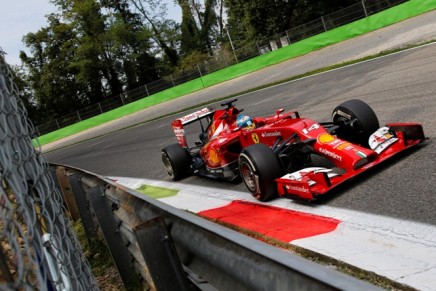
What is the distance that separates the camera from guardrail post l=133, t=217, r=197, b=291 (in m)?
2.34

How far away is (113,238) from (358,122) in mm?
3014

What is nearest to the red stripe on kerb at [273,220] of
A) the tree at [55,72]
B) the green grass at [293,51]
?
the green grass at [293,51]

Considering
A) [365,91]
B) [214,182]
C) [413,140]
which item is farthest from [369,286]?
[365,91]

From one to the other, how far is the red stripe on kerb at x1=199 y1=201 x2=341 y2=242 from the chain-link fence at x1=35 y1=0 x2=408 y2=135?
26441 millimetres

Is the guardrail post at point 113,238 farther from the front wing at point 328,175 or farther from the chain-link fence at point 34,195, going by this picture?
the front wing at point 328,175

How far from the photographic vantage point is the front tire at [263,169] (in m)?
4.99

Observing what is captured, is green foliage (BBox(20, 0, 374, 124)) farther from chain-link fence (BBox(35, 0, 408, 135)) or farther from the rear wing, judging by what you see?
the rear wing

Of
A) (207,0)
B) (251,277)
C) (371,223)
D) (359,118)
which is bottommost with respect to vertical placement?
(371,223)

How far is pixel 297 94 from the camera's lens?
12438 mm

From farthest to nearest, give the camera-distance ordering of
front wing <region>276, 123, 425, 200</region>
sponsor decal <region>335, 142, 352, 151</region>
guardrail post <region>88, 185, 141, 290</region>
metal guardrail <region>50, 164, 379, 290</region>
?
1. sponsor decal <region>335, 142, 352, 151</region>
2. front wing <region>276, 123, 425, 200</region>
3. guardrail post <region>88, 185, 141, 290</region>
4. metal guardrail <region>50, 164, 379, 290</region>

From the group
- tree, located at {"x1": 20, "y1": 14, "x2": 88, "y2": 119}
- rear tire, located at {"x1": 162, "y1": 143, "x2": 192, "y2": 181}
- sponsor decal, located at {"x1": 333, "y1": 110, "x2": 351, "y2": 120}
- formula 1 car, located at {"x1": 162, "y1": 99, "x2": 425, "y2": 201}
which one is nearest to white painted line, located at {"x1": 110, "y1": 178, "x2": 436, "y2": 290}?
formula 1 car, located at {"x1": 162, "y1": 99, "x2": 425, "y2": 201}

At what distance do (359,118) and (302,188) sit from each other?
1307mm

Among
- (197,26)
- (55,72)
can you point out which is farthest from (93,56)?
(197,26)

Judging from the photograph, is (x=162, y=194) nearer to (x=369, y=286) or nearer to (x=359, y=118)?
(x=359, y=118)
